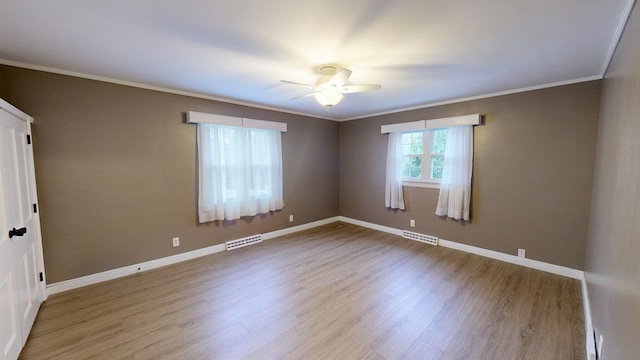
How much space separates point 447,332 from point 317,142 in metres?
3.93

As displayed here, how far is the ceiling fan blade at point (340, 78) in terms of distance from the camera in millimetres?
2176

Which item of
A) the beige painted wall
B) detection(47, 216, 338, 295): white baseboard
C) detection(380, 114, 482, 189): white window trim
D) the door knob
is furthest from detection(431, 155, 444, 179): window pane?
the door knob

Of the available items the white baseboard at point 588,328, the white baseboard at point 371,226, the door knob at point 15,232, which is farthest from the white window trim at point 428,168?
the door knob at point 15,232

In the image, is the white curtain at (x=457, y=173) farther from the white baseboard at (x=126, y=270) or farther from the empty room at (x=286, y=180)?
the white baseboard at (x=126, y=270)

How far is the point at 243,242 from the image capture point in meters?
4.07

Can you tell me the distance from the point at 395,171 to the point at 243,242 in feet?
9.83

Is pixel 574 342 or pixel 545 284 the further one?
pixel 545 284

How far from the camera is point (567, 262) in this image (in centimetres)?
299

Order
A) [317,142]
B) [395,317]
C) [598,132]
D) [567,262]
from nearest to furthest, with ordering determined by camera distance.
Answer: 1. [395,317]
2. [598,132]
3. [567,262]
4. [317,142]

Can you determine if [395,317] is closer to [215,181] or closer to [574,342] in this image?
[574,342]

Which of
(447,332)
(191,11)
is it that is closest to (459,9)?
(191,11)

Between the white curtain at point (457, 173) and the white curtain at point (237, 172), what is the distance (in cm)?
283

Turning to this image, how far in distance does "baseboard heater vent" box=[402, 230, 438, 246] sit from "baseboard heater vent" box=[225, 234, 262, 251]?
2.66 meters

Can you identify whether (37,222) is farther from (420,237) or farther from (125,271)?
(420,237)
